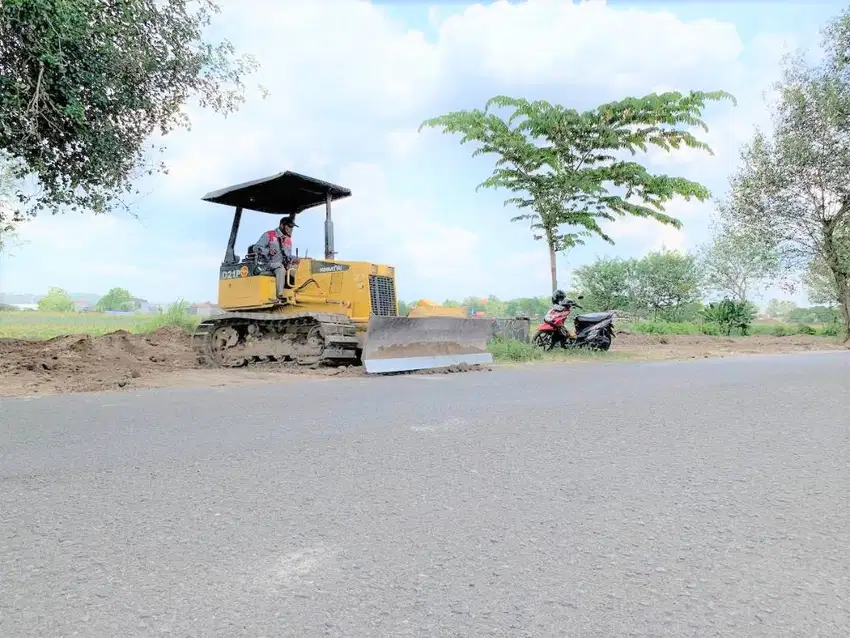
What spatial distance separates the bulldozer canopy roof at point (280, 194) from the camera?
9.82 m

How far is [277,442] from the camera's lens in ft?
13.1

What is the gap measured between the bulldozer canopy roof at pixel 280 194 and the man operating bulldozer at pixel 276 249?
48cm

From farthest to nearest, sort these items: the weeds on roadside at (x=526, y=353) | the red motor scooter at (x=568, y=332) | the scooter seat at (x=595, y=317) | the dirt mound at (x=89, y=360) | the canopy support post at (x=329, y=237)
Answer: the scooter seat at (x=595, y=317)
the red motor scooter at (x=568, y=332)
the weeds on roadside at (x=526, y=353)
the canopy support post at (x=329, y=237)
the dirt mound at (x=89, y=360)

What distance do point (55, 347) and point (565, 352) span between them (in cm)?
1104

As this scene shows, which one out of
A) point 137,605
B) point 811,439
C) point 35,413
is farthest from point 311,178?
point 137,605

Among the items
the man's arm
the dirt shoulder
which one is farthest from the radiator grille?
the man's arm

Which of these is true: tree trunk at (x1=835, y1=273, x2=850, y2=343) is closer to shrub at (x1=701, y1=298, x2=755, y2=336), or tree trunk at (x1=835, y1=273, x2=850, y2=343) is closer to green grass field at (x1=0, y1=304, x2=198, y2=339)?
shrub at (x1=701, y1=298, x2=755, y2=336)

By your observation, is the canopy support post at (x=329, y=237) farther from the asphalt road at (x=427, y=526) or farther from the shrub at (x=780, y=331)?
the shrub at (x=780, y=331)

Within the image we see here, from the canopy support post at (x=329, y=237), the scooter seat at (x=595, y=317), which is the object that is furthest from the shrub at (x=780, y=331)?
the canopy support post at (x=329, y=237)

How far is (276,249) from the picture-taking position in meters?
10.4

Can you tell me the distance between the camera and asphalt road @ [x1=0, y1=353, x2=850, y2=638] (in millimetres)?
1785

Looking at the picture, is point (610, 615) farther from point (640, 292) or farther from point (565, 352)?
point (640, 292)

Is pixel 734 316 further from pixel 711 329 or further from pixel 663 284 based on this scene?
pixel 663 284

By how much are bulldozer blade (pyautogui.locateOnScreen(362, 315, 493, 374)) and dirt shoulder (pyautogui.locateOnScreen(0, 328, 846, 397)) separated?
50cm
